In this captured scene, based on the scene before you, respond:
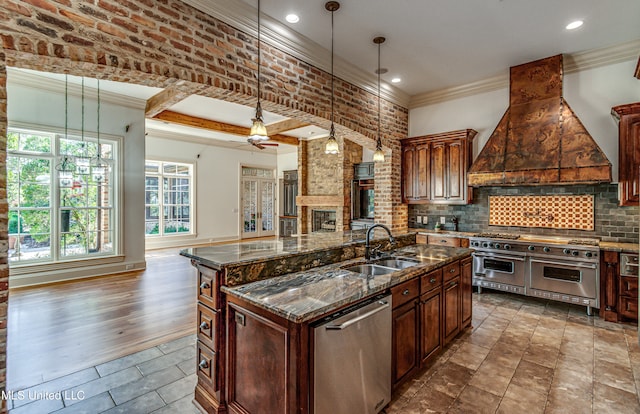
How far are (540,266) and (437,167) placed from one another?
211cm

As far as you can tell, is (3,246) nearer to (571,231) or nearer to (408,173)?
(408,173)

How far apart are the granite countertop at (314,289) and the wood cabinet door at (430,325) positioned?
26cm

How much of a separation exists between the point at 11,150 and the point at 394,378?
6.41 m

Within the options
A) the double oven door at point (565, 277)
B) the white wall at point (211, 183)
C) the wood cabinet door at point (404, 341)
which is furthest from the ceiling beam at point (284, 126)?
the wood cabinet door at point (404, 341)

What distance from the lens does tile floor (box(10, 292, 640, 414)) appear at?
2.14 m

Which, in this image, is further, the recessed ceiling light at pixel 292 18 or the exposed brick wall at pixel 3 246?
the recessed ceiling light at pixel 292 18

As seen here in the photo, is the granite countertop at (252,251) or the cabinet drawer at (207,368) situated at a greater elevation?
the granite countertop at (252,251)

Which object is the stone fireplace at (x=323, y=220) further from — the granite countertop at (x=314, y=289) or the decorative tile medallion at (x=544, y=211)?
the granite countertop at (x=314, y=289)

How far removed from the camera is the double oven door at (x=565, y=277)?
3.75 meters

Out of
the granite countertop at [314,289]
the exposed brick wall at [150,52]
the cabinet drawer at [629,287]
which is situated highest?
the exposed brick wall at [150,52]

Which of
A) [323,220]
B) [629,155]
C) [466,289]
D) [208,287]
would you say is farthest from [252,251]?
[323,220]

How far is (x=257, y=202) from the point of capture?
1062cm

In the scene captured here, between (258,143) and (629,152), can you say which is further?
(629,152)

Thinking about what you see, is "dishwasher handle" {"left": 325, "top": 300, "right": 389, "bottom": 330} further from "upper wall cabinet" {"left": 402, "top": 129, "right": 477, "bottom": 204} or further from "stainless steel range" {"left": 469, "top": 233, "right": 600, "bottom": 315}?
"upper wall cabinet" {"left": 402, "top": 129, "right": 477, "bottom": 204}
